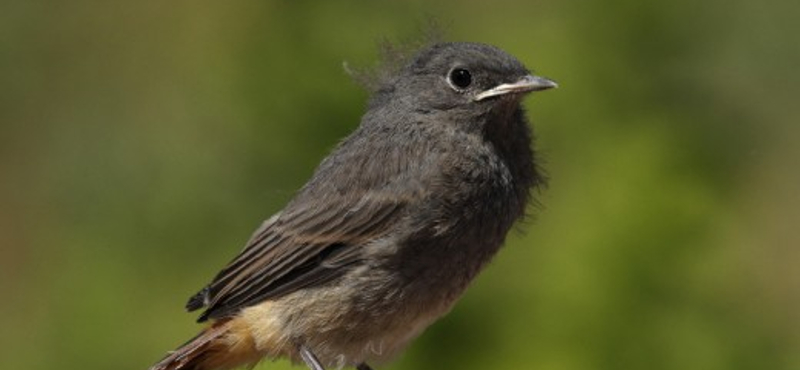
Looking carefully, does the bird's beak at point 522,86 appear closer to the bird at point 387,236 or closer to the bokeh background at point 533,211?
the bird at point 387,236

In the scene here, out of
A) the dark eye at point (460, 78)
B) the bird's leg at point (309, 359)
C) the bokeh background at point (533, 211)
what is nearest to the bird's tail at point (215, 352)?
the bird's leg at point (309, 359)

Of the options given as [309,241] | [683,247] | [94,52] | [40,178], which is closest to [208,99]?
[40,178]

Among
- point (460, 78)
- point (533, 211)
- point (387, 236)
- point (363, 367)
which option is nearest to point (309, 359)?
point (363, 367)

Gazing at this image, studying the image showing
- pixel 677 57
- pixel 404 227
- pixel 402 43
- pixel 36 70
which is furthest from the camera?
pixel 36 70

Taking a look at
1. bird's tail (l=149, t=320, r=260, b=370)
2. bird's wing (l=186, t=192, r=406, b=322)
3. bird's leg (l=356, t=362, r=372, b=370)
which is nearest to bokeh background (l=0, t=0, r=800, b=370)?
bird's wing (l=186, t=192, r=406, b=322)

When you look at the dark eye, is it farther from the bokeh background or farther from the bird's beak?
the bokeh background

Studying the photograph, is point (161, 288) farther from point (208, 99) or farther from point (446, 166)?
point (446, 166)

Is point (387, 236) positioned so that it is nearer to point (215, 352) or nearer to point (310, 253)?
point (310, 253)
